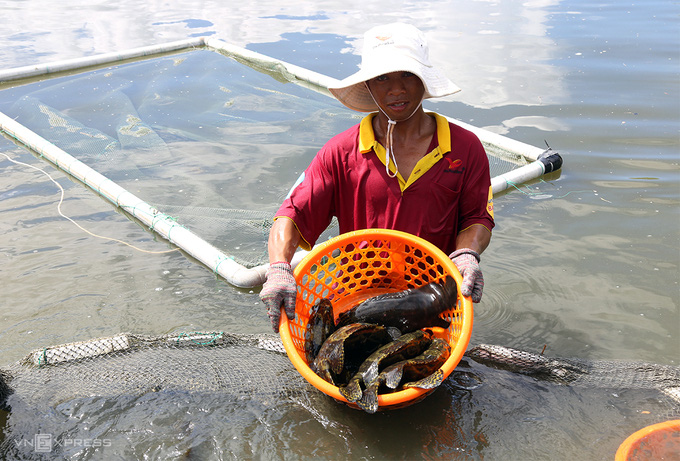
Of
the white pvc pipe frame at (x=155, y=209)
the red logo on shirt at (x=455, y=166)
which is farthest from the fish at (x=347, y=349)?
the white pvc pipe frame at (x=155, y=209)

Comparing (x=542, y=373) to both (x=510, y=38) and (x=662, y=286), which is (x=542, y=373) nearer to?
(x=662, y=286)

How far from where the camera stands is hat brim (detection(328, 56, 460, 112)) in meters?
2.72

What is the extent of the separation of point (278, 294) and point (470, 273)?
914mm

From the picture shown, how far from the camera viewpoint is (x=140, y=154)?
21.0 ft

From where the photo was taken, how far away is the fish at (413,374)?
2.42 meters

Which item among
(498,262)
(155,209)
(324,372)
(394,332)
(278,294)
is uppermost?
(278,294)

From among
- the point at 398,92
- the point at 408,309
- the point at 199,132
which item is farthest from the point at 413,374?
the point at 199,132

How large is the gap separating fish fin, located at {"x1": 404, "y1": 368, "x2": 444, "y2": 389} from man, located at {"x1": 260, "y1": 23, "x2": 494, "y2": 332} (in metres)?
0.56

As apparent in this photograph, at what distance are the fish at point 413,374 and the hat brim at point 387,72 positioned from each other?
4.08ft

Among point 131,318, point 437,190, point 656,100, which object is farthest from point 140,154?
point 656,100

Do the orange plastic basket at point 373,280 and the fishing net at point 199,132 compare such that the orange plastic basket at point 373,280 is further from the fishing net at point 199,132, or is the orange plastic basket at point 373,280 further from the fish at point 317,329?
the fishing net at point 199,132

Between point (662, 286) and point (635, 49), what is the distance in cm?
635

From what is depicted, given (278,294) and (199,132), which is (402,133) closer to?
(278,294)

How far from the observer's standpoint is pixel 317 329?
292 centimetres
